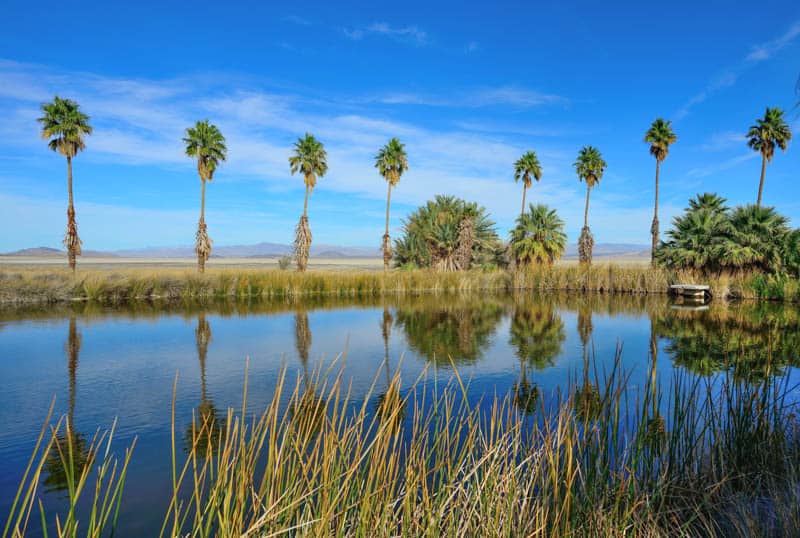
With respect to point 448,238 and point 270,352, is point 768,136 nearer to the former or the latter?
point 448,238

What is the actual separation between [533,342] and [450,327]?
3180 mm

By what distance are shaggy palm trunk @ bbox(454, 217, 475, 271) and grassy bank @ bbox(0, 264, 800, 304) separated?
388 centimetres

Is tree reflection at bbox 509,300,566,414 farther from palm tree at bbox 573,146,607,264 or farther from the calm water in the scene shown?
palm tree at bbox 573,146,607,264

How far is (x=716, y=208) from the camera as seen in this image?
29094mm

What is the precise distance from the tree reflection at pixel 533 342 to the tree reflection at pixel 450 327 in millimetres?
738

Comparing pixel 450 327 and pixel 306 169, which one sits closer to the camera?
pixel 450 327

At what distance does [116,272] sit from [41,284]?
353cm

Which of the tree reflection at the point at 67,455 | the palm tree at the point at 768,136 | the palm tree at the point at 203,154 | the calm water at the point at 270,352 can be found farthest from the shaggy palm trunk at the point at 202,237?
the palm tree at the point at 768,136

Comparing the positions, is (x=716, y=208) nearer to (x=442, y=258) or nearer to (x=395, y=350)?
(x=442, y=258)

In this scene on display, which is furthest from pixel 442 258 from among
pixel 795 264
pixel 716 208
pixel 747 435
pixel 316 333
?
pixel 747 435

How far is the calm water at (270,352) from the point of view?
593 centimetres

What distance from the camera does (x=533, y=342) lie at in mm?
11922

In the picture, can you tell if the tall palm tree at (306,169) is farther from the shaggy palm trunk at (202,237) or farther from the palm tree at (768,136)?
the palm tree at (768,136)

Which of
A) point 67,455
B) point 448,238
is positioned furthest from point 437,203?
point 67,455
